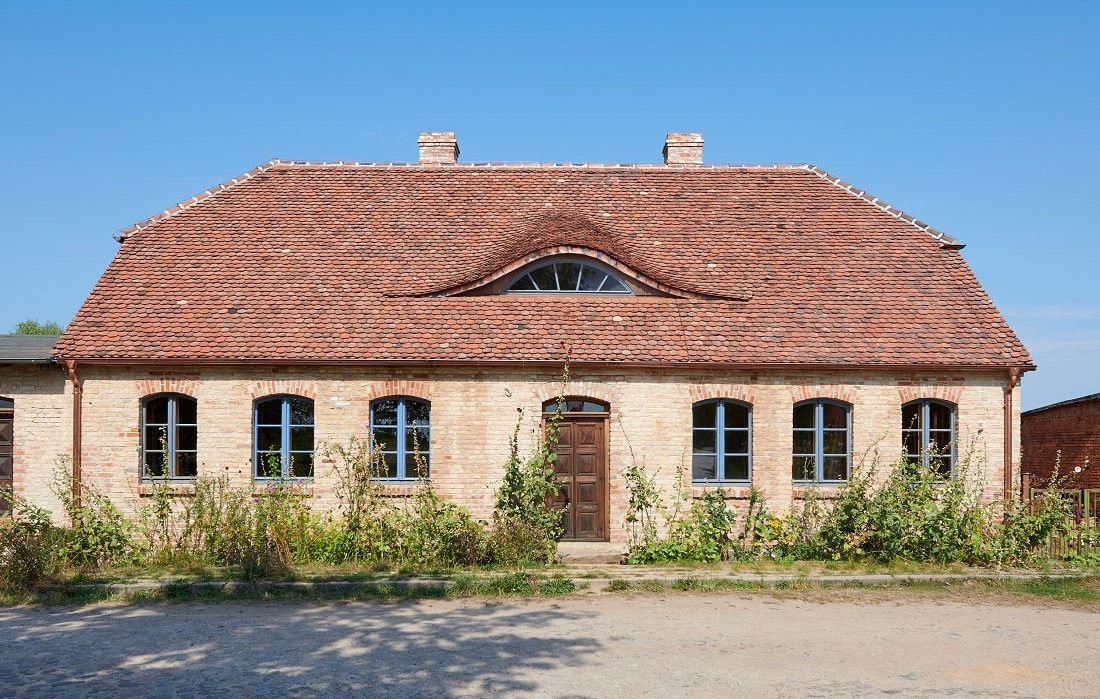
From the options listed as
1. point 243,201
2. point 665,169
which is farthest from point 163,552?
point 665,169

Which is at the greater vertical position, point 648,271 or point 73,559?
point 648,271

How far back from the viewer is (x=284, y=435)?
46.3 ft

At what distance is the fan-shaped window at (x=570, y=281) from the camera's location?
15.5 metres

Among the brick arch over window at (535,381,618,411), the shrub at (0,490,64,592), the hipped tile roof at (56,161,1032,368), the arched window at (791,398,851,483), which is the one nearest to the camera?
the shrub at (0,490,64,592)

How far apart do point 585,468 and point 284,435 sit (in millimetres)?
5114

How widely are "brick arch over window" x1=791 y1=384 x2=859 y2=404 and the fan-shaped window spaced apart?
349 cm

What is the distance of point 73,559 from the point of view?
1175cm

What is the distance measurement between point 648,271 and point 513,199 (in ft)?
13.8

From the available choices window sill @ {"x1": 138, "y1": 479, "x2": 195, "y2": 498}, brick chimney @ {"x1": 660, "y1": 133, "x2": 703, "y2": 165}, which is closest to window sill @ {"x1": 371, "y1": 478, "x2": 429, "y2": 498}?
window sill @ {"x1": 138, "y1": 479, "x2": 195, "y2": 498}

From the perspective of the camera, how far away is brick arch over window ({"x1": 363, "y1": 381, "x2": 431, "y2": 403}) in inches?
553

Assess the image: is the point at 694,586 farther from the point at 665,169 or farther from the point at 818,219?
the point at 665,169

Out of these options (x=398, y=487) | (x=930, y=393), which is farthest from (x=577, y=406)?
(x=930, y=393)

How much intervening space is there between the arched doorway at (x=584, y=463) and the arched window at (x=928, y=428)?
17.3 ft

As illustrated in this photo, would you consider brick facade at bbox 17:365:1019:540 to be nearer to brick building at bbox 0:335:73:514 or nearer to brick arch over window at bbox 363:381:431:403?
brick arch over window at bbox 363:381:431:403
